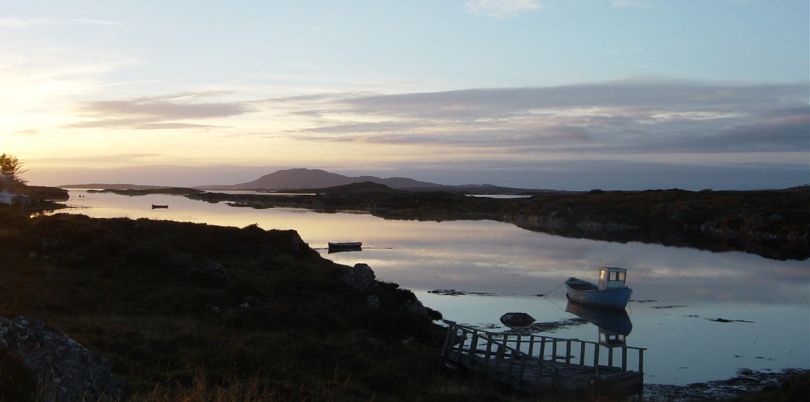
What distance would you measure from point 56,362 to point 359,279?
71.5 feet

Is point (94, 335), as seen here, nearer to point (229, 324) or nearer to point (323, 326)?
point (229, 324)

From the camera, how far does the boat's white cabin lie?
42188mm

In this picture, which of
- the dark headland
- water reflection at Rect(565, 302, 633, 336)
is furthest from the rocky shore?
water reflection at Rect(565, 302, 633, 336)

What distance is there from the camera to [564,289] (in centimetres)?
4681

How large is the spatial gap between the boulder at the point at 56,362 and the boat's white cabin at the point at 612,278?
112ft

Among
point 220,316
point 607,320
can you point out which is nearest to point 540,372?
point 220,316

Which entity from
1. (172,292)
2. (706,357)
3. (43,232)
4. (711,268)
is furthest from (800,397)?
(711,268)

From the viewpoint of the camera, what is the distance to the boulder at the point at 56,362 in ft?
35.0

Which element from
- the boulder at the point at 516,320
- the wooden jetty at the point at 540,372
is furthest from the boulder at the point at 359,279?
the wooden jetty at the point at 540,372

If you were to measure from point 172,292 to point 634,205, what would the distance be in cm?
11179

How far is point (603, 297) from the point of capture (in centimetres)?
4041

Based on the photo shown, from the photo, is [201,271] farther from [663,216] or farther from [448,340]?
[663,216]

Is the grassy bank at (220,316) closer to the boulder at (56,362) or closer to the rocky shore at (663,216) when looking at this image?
the boulder at (56,362)

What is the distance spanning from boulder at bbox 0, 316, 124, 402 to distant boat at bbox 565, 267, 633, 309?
32241 millimetres
